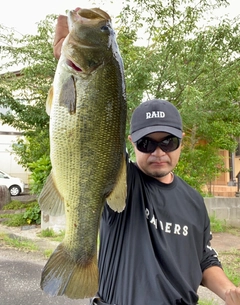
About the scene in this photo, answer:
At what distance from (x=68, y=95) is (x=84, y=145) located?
0.24 m

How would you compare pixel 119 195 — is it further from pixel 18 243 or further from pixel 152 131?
pixel 18 243

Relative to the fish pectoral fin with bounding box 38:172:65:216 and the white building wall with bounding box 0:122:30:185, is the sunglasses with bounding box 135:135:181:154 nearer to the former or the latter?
the fish pectoral fin with bounding box 38:172:65:216

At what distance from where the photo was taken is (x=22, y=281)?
4.86 meters

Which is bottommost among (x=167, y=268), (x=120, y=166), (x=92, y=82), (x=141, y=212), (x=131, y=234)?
(x=167, y=268)

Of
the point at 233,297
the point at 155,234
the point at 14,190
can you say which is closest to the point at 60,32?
the point at 155,234

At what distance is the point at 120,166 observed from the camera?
162cm

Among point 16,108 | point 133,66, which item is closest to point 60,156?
point 133,66

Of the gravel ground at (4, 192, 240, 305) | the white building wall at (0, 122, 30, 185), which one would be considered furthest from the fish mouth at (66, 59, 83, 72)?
the white building wall at (0, 122, 30, 185)

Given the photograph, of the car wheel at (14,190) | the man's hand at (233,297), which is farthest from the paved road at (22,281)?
the car wheel at (14,190)

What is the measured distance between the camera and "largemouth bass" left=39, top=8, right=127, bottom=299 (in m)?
1.54

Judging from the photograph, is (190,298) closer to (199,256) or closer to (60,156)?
(199,256)

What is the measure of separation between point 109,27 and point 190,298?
1.44 m

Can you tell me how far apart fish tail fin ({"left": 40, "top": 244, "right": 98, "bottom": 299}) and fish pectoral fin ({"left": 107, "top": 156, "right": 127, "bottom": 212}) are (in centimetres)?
27

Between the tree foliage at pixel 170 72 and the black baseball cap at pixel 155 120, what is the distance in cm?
485
